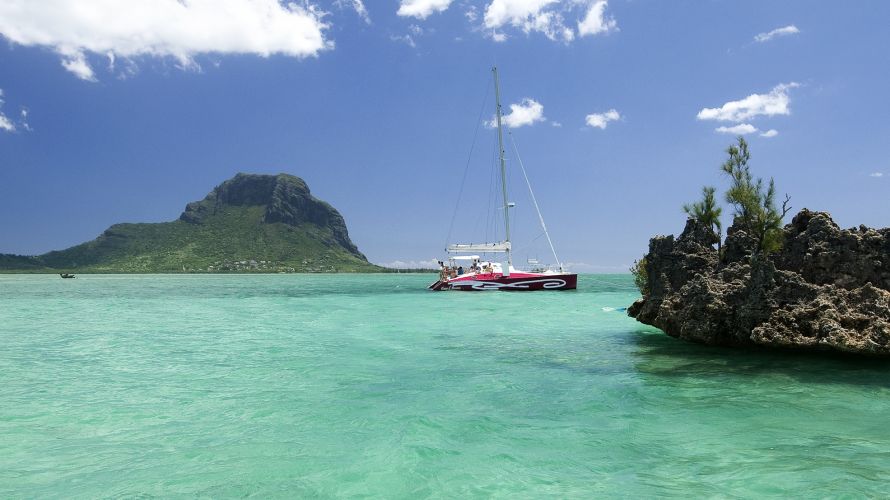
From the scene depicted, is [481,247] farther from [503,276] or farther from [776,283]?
[776,283]

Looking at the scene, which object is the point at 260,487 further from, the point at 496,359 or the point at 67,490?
the point at 496,359

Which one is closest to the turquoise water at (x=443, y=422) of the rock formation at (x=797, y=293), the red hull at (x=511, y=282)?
the rock formation at (x=797, y=293)

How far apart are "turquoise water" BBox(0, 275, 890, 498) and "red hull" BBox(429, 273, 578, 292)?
4928 centimetres

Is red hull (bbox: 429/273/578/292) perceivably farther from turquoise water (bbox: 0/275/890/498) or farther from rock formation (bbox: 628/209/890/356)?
rock formation (bbox: 628/209/890/356)

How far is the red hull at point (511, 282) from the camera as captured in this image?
68.4 meters

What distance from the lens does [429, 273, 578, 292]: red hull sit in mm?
68375

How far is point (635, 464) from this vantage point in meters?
7.21

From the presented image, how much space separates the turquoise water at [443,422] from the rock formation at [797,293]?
0.75 m

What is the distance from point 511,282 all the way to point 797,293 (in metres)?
53.8

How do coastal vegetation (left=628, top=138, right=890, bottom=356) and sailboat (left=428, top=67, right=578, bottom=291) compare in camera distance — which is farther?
sailboat (left=428, top=67, right=578, bottom=291)

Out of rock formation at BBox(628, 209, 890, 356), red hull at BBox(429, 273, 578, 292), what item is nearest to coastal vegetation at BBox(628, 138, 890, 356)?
rock formation at BBox(628, 209, 890, 356)

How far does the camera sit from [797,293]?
15.0 metres

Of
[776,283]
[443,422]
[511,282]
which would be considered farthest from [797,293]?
[511,282]

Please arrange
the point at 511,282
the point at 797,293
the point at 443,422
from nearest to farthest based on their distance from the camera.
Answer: the point at 443,422
the point at 797,293
the point at 511,282
